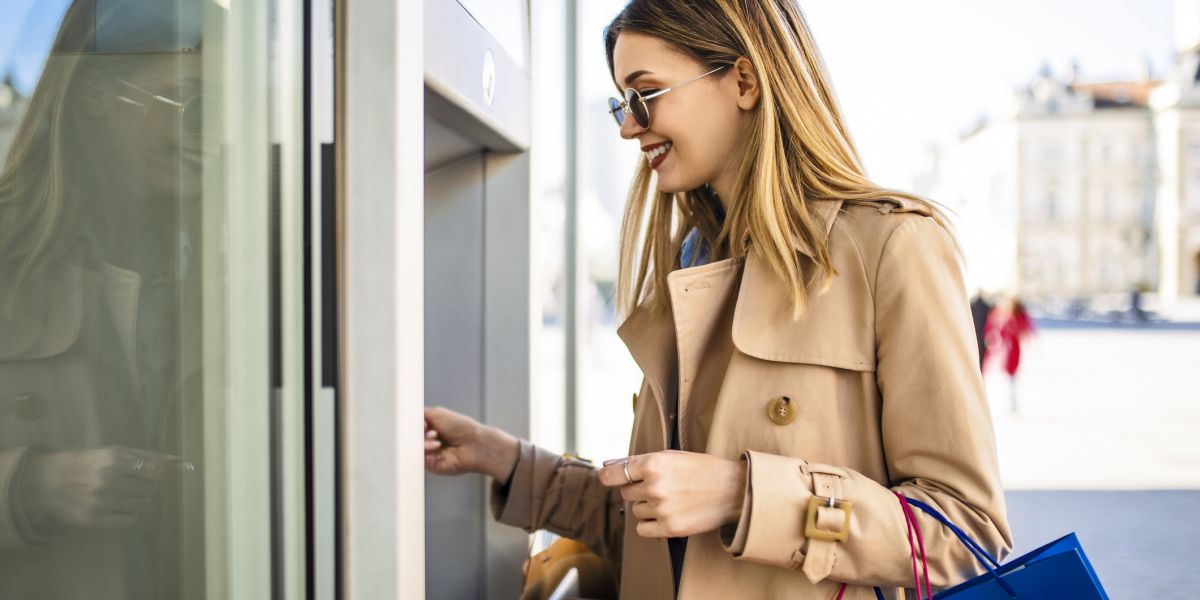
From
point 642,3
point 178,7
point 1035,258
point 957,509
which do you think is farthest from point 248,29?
point 1035,258

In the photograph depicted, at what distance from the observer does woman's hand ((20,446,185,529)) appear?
742 mm

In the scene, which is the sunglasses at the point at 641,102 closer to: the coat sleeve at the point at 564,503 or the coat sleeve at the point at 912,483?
the coat sleeve at the point at 912,483

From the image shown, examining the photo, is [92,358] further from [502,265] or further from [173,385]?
[502,265]

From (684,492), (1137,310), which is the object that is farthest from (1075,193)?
(684,492)

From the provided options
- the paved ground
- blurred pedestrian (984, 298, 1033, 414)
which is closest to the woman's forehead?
the paved ground

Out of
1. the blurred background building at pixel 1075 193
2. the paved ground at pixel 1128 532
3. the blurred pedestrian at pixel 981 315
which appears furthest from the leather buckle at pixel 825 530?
the blurred background building at pixel 1075 193

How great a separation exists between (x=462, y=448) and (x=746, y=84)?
790 millimetres

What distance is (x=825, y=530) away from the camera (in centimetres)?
109

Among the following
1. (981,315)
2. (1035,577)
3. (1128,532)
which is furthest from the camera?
(981,315)

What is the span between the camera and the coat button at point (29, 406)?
710 mm

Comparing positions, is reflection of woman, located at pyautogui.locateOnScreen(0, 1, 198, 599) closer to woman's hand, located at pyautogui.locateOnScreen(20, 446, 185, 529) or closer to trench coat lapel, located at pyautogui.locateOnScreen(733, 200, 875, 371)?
woman's hand, located at pyautogui.locateOnScreen(20, 446, 185, 529)

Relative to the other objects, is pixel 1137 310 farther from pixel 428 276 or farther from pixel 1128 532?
pixel 428 276

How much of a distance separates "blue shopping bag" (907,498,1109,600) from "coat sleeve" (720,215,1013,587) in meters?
0.04

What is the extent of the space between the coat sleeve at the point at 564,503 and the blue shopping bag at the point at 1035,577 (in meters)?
0.69
